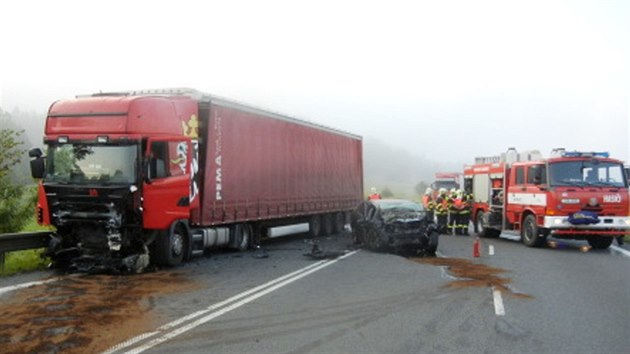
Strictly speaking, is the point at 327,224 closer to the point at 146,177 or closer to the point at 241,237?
the point at 241,237

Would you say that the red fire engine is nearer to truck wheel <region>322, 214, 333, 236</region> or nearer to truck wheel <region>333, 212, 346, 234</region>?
truck wheel <region>322, 214, 333, 236</region>

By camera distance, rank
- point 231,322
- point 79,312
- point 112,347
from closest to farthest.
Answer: point 112,347 < point 231,322 < point 79,312

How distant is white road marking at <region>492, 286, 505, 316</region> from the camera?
8.52m

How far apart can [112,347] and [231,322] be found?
161cm

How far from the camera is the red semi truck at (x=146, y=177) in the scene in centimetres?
1218

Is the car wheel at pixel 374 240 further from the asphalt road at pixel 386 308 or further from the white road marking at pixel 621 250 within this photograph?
the white road marking at pixel 621 250

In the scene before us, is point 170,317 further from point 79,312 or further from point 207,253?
point 207,253

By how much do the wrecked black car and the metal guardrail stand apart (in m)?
7.69

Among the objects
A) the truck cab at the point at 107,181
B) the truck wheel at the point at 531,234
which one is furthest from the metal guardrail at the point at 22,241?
the truck wheel at the point at 531,234

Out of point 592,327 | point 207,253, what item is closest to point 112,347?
point 592,327

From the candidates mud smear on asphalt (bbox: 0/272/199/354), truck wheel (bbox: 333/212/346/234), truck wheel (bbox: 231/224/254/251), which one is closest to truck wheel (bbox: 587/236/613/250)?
truck wheel (bbox: 333/212/346/234)

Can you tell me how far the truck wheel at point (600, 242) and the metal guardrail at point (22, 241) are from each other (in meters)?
14.4

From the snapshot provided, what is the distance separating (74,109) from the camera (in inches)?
504

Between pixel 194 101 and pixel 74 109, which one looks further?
pixel 194 101
